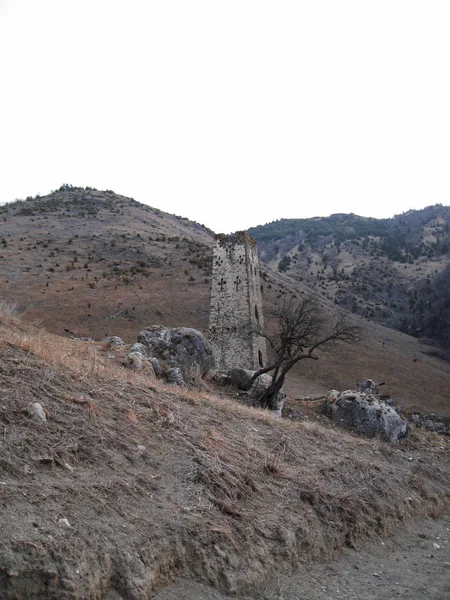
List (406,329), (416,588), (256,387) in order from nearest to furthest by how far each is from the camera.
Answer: (416,588)
(256,387)
(406,329)

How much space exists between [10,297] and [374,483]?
1351 inches

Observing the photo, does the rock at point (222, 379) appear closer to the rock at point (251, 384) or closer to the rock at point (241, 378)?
the rock at point (251, 384)

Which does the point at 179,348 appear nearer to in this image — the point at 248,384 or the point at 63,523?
the point at 248,384

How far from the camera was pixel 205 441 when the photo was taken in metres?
6.54

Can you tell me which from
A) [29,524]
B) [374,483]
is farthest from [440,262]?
[29,524]

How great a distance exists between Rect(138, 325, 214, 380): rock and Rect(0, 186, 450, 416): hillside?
9.65m

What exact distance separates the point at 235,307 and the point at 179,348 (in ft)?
35.7

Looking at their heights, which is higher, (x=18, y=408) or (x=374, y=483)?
(x=18, y=408)

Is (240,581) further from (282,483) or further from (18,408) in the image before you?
(18,408)

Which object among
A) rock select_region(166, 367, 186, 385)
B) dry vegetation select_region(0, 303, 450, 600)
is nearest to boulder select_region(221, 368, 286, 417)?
rock select_region(166, 367, 186, 385)

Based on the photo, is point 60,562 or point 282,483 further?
point 282,483

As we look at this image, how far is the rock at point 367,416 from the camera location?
45.7 ft

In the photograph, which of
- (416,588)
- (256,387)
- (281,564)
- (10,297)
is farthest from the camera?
(10,297)

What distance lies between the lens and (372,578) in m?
5.43
